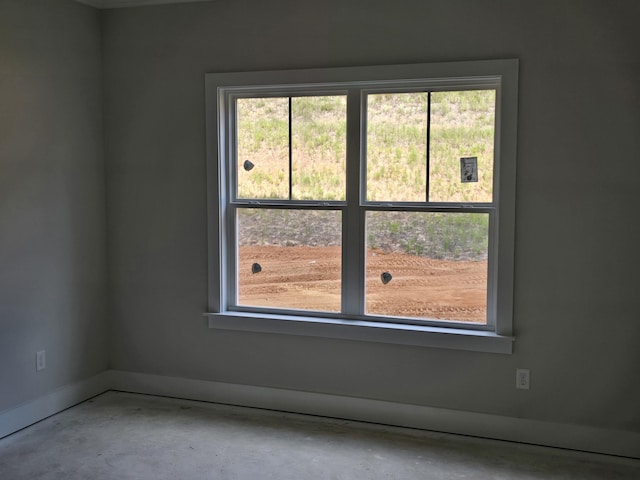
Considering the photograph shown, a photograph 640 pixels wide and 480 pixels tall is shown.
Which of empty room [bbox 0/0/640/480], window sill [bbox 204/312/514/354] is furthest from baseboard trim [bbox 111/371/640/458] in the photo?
window sill [bbox 204/312/514/354]

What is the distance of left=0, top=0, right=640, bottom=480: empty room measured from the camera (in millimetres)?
3311

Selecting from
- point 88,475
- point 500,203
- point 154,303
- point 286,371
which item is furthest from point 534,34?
point 88,475

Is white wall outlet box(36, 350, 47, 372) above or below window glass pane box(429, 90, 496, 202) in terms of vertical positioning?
below

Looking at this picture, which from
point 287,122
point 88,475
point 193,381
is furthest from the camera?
point 193,381

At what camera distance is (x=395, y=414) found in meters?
3.74

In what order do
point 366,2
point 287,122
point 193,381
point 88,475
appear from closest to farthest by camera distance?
1. point 88,475
2. point 366,2
3. point 287,122
4. point 193,381

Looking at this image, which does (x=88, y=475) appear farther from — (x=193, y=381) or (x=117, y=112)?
(x=117, y=112)

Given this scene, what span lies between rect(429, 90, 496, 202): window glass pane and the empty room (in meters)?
0.01

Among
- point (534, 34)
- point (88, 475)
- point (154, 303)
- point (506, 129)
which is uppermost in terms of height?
point (534, 34)

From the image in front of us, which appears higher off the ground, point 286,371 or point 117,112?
point 117,112

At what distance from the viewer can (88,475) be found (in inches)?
123

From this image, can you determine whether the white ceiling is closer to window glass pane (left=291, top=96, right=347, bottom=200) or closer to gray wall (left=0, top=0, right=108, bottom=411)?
gray wall (left=0, top=0, right=108, bottom=411)

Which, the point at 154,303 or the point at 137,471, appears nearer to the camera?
the point at 137,471

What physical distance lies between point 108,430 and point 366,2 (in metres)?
2.96
